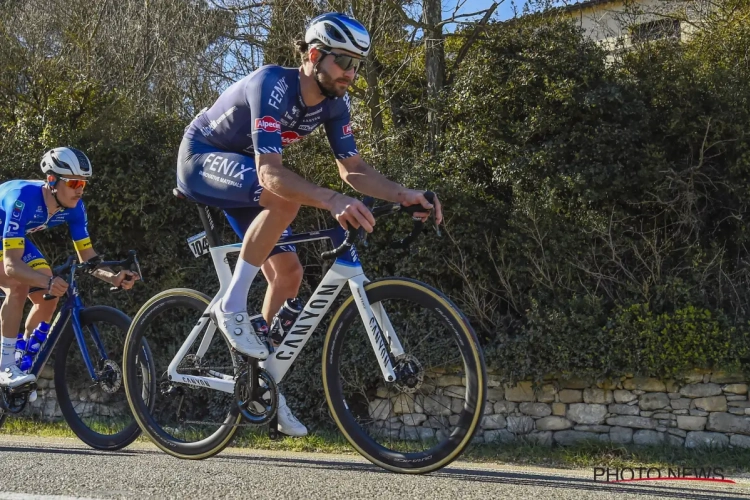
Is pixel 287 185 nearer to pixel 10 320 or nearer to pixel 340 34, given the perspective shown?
pixel 340 34

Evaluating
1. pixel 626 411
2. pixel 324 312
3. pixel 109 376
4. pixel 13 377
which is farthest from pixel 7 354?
pixel 626 411

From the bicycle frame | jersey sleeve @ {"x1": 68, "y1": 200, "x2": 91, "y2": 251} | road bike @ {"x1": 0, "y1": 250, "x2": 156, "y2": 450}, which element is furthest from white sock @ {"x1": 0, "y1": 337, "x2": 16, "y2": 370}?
the bicycle frame

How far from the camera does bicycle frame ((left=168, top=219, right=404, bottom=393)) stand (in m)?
3.87

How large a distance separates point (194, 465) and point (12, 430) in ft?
17.4

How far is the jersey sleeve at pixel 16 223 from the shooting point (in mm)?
5648

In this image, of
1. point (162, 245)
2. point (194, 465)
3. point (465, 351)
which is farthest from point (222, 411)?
point (465, 351)

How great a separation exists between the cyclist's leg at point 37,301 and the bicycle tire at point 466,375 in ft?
10.3

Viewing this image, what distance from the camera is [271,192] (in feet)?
12.4

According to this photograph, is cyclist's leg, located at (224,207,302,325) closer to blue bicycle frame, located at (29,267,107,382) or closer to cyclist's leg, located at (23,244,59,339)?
blue bicycle frame, located at (29,267,107,382)

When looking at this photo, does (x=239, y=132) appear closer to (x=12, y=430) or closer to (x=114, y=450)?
(x=114, y=450)

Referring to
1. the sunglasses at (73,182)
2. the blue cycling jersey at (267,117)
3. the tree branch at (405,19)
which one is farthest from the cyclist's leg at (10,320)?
the tree branch at (405,19)

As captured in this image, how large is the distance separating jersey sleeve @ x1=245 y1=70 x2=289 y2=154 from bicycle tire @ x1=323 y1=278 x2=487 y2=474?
914 mm

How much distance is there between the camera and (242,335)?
13.4 feet

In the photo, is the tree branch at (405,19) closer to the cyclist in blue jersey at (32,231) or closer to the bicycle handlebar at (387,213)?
the cyclist in blue jersey at (32,231)
